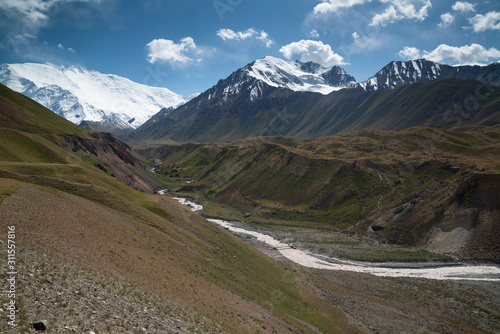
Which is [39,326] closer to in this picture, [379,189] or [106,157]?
[379,189]

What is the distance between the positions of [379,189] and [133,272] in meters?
93.7

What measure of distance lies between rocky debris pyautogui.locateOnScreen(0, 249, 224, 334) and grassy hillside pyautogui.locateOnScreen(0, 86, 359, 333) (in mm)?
78

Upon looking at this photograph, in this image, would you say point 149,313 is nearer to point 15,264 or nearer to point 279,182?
point 15,264

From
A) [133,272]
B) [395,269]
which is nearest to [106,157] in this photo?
[133,272]

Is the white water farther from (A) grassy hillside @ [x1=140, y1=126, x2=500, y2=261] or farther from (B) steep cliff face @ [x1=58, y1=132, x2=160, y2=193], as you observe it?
(B) steep cliff face @ [x1=58, y1=132, x2=160, y2=193]

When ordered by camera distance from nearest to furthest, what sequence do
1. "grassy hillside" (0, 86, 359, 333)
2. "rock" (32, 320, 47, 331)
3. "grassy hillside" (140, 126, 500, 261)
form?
"rock" (32, 320, 47, 331) < "grassy hillside" (0, 86, 359, 333) < "grassy hillside" (140, 126, 500, 261)

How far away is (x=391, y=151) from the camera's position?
149250 millimetres

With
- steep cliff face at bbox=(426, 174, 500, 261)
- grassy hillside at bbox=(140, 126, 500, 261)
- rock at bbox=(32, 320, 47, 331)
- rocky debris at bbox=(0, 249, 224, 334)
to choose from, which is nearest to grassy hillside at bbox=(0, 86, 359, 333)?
rocky debris at bbox=(0, 249, 224, 334)

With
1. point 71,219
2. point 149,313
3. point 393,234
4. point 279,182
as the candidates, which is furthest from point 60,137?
point 393,234

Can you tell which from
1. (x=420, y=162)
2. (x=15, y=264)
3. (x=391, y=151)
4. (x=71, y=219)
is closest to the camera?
(x=15, y=264)

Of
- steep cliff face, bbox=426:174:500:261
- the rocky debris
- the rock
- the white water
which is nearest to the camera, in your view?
the rock

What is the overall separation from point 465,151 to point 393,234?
80067 mm

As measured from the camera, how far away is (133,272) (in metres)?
26.8

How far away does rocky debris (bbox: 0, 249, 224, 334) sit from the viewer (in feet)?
49.3
